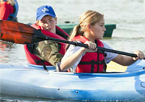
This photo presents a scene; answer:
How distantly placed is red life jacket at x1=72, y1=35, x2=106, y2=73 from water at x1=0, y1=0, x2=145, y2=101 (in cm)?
A: 295

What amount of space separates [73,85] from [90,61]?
0.28 m

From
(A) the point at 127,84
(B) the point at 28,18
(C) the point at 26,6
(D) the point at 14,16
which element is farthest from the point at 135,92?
(C) the point at 26,6

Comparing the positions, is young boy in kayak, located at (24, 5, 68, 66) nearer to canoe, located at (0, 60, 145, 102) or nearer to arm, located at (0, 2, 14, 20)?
canoe, located at (0, 60, 145, 102)

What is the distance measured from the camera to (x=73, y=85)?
4402 millimetres

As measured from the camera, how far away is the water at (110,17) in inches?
340

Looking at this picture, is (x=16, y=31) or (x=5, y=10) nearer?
(x=16, y=31)

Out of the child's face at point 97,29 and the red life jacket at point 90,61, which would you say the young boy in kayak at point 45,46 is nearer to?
the red life jacket at point 90,61

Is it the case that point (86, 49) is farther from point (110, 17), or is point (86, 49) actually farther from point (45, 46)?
point (110, 17)

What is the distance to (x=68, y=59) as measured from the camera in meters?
4.20

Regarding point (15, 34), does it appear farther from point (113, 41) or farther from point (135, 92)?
point (113, 41)

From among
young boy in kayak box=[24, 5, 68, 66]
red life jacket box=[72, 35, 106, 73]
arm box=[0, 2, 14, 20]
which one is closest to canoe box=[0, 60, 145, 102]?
red life jacket box=[72, 35, 106, 73]

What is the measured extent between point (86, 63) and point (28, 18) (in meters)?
9.06

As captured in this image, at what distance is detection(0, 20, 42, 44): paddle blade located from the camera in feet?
15.5

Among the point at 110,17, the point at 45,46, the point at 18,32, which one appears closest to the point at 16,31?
the point at 18,32
